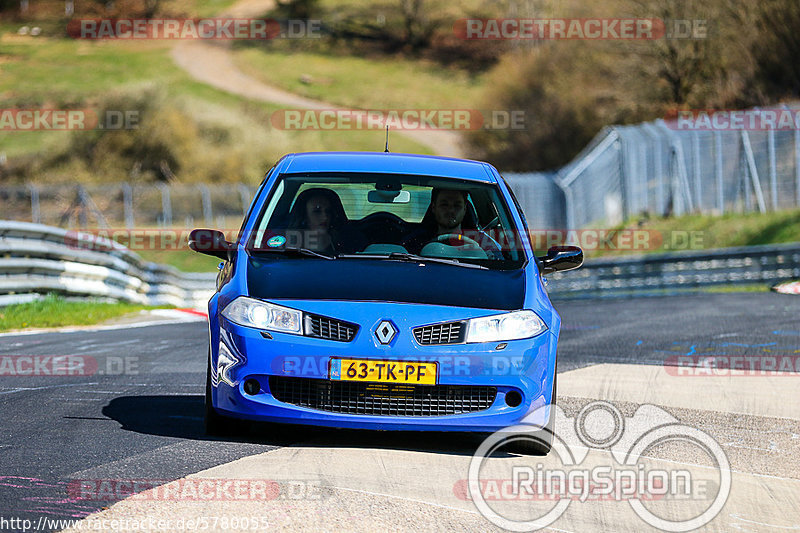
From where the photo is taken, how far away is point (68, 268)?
1756 centimetres

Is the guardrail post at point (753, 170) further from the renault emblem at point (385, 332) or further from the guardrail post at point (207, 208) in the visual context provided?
the renault emblem at point (385, 332)

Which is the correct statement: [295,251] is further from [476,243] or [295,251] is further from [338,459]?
[338,459]

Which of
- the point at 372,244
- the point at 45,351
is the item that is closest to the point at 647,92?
the point at 45,351

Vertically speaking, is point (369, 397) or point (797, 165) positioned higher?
point (797, 165)

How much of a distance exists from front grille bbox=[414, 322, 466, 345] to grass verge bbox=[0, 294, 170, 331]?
9.45 meters

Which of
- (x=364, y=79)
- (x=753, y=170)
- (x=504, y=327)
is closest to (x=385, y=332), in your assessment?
(x=504, y=327)

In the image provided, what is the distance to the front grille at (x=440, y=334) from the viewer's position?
6.34 meters

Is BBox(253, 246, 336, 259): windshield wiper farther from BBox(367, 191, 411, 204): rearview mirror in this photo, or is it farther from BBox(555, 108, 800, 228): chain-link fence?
BBox(555, 108, 800, 228): chain-link fence

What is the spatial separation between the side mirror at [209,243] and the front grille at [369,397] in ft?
3.87

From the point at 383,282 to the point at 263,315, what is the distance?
0.66m

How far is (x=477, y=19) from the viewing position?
88.6m

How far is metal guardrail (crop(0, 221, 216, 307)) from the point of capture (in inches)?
624

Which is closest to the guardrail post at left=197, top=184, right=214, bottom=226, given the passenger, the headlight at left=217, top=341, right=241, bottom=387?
the passenger

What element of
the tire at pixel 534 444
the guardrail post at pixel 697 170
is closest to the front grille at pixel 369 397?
the tire at pixel 534 444
